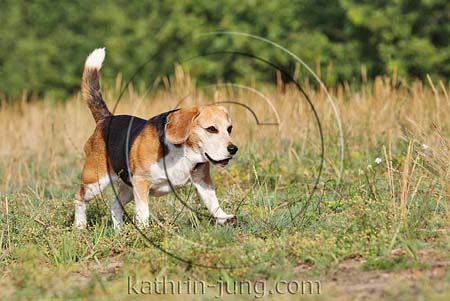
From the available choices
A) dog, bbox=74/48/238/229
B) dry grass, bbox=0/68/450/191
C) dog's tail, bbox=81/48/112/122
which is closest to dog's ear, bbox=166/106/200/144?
dog, bbox=74/48/238/229

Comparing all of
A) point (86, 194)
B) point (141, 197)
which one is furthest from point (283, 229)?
point (86, 194)

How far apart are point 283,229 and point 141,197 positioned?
4.65 ft

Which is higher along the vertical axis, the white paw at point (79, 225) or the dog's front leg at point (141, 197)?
the dog's front leg at point (141, 197)

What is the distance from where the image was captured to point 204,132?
7949mm

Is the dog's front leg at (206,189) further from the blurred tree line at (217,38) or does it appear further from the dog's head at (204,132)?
the blurred tree line at (217,38)

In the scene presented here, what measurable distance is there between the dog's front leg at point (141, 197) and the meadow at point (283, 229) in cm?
17

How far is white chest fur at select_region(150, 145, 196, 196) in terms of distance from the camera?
8.02 metres

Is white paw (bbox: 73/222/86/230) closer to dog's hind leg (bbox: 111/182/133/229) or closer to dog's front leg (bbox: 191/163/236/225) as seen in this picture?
dog's hind leg (bbox: 111/182/133/229)

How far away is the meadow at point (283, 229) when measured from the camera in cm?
633

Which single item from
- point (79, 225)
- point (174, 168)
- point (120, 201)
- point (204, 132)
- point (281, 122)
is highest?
point (204, 132)

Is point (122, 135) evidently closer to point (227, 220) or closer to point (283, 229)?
point (227, 220)

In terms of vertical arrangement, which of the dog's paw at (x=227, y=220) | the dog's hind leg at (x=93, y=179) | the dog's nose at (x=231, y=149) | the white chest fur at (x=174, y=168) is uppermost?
the dog's nose at (x=231, y=149)

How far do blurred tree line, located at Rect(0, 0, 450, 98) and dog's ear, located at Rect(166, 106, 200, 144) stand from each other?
26.3ft

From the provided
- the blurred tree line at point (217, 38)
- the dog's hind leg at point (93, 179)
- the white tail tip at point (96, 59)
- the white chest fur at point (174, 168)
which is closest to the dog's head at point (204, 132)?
the white chest fur at point (174, 168)
